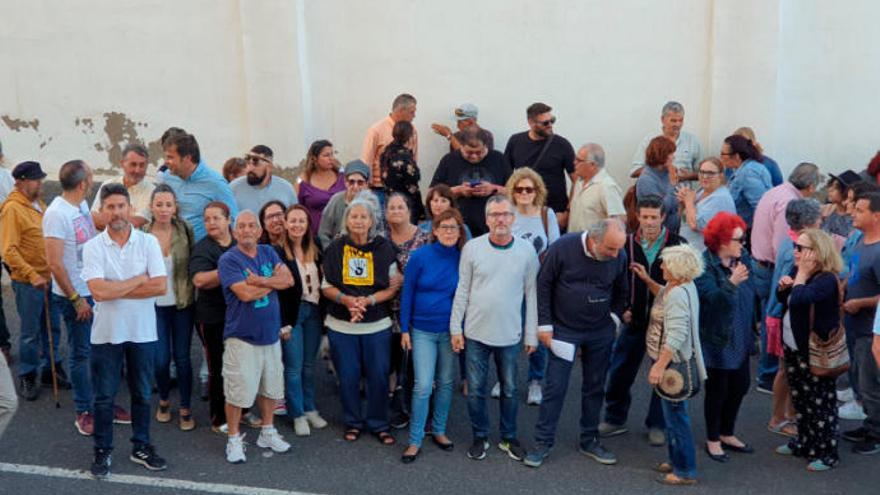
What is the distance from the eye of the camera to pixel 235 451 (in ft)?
23.1

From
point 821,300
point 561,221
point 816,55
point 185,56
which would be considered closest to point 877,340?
point 821,300

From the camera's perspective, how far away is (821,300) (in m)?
6.79

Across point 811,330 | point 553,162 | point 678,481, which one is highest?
point 553,162

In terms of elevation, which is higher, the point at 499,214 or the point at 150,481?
the point at 499,214

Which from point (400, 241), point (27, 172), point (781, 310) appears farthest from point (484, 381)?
point (27, 172)

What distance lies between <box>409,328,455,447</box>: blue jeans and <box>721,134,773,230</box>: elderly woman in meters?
3.66

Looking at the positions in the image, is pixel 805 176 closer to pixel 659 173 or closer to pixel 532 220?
pixel 659 173

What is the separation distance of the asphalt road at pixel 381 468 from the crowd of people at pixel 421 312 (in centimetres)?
11

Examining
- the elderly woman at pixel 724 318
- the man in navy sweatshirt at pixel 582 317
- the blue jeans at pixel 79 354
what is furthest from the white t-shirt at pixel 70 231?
the elderly woman at pixel 724 318

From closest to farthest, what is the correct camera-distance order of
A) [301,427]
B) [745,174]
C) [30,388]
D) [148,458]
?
[148,458] → [301,427] → [30,388] → [745,174]

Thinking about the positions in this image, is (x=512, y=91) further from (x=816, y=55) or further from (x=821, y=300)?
(x=821, y=300)

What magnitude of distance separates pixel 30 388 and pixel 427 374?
3.19 m

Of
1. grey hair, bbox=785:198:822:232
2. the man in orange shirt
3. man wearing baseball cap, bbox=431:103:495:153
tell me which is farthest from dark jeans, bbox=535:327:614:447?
man wearing baseball cap, bbox=431:103:495:153

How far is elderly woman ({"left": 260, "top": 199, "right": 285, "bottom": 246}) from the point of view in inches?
295
